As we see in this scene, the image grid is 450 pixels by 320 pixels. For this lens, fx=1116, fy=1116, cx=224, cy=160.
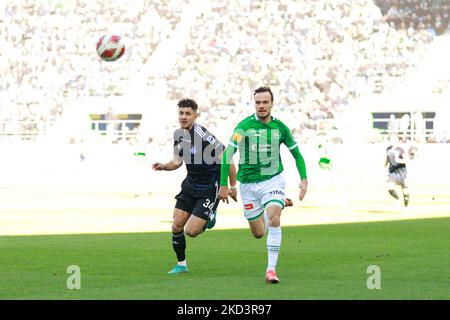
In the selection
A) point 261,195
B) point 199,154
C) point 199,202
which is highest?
point 199,154

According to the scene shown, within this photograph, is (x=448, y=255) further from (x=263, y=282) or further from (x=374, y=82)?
(x=374, y=82)

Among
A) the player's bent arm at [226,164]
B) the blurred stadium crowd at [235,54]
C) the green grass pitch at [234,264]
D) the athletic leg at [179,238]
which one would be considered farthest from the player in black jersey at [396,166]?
the blurred stadium crowd at [235,54]

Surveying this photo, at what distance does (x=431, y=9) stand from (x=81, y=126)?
2064 cm

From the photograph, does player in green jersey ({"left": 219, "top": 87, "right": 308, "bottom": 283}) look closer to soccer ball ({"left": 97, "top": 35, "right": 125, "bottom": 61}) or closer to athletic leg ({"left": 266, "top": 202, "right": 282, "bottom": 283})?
athletic leg ({"left": 266, "top": 202, "right": 282, "bottom": 283})

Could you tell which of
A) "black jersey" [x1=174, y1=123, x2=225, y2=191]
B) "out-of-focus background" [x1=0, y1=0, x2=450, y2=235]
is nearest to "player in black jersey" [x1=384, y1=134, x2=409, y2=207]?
"black jersey" [x1=174, y1=123, x2=225, y2=191]

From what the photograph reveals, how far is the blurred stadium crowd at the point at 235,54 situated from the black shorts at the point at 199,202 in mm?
43969

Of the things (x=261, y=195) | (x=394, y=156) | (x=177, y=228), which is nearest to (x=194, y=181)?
(x=177, y=228)

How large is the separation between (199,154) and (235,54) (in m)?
49.6

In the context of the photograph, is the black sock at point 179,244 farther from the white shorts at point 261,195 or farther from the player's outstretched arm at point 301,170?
the player's outstretched arm at point 301,170

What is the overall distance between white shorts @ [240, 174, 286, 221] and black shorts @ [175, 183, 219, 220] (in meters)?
0.81

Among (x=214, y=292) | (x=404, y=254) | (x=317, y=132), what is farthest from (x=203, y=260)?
(x=317, y=132)

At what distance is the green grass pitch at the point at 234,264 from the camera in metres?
11.0

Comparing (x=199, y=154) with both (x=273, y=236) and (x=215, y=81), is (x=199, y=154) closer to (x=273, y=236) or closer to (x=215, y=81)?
(x=273, y=236)

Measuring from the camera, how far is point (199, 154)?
13.1 meters
